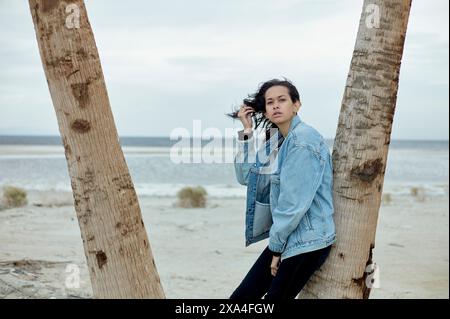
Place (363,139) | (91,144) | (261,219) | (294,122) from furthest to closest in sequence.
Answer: (261,219) → (294,122) → (363,139) → (91,144)

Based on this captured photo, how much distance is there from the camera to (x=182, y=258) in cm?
1012

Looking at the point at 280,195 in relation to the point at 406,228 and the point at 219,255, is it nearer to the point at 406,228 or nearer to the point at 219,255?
the point at 219,255

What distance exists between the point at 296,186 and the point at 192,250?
25.3 feet

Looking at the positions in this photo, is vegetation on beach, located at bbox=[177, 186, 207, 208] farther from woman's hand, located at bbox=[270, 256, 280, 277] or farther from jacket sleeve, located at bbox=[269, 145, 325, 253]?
jacket sleeve, located at bbox=[269, 145, 325, 253]

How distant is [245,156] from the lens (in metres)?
3.70

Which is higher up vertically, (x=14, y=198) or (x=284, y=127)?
(x=284, y=127)

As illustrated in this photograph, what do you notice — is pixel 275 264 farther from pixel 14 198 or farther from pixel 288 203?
pixel 14 198

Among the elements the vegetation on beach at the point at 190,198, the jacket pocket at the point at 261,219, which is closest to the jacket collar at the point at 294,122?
the jacket pocket at the point at 261,219

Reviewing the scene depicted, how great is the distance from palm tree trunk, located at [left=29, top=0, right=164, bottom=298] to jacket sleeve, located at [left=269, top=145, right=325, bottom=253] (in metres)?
0.82

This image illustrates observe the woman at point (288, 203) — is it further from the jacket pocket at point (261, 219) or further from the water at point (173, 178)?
the water at point (173, 178)

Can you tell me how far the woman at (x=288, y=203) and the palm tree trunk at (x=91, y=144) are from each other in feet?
2.77

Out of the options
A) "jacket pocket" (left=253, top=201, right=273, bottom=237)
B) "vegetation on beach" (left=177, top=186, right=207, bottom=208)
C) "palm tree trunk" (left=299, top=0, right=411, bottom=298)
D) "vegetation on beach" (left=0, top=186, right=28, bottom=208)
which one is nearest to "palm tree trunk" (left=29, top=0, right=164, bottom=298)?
"jacket pocket" (left=253, top=201, right=273, bottom=237)

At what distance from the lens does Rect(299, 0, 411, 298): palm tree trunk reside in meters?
3.11

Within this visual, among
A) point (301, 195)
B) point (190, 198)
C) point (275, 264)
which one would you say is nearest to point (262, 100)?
point (301, 195)
